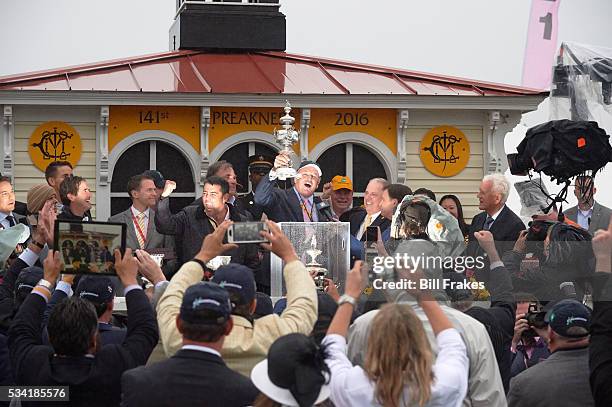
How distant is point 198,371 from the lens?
5.49m

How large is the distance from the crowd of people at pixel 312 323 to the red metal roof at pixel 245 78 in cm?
962

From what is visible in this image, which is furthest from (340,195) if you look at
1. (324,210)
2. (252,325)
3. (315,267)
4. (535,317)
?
(252,325)

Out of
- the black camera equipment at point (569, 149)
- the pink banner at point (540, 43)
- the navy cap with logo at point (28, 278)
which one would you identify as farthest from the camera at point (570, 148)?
the pink banner at point (540, 43)

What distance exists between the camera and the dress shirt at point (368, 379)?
5.49m

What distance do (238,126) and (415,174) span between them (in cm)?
289

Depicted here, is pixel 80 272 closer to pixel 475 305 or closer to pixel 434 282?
pixel 434 282

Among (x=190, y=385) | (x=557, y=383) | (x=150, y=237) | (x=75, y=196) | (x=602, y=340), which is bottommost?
(x=557, y=383)

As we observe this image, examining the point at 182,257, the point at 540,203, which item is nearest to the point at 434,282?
the point at 182,257

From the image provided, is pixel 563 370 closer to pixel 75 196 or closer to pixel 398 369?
pixel 398 369

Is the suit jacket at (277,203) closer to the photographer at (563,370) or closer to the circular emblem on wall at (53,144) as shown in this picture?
the photographer at (563,370)

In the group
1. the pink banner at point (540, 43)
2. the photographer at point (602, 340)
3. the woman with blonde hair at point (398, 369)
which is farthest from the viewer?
the pink banner at point (540, 43)

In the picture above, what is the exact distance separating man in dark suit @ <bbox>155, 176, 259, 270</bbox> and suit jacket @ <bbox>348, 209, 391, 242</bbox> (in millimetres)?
1079

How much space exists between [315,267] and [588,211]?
3463mm

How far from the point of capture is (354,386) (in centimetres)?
549
